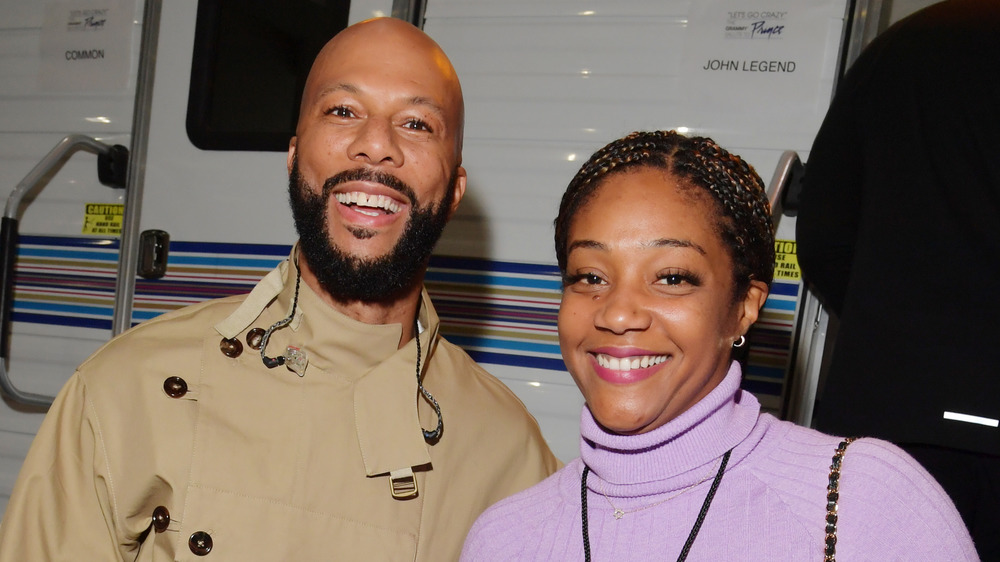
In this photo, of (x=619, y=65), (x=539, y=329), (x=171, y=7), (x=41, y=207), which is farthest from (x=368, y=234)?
(x=41, y=207)

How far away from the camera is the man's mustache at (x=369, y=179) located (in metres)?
2.20

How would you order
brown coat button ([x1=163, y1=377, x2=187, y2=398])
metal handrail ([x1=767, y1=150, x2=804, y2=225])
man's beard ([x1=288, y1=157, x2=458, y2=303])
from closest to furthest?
1. brown coat button ([x1=163, y1=377, x2=187, y2=398])
2. man's beard ([x1=288, y1=157, x2=458, y2=303])
3. metal handrail ([x1=767, y1=150, x2=804, y2=225])

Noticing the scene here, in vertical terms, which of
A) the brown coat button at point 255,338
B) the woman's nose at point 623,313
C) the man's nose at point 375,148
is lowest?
the brown coat button at point 255,338

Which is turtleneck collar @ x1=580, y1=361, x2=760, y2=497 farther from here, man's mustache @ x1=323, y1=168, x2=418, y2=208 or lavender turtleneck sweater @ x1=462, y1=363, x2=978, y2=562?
man's mustache @ x1=323, y1=168, x2=418, y2=208

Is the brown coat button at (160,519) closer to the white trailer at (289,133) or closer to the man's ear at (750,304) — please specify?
the man's ear at (750,304)

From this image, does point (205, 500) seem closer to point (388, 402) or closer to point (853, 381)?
point (388, 402)

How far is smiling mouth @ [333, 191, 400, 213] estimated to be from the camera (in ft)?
7.26

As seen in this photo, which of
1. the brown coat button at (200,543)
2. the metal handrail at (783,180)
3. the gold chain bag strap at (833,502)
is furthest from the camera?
the metal handrail at (783,180)

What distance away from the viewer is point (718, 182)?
1701mm

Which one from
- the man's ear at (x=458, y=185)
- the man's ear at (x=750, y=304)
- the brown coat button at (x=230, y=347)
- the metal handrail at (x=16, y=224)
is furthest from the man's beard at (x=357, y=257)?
the metal handrail at (x=16, y=224)

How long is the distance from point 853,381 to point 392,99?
1.25m

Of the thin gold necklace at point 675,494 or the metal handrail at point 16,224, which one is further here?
the metal handrail at point 16,224

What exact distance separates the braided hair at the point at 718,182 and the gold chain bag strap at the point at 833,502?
312 millimetres

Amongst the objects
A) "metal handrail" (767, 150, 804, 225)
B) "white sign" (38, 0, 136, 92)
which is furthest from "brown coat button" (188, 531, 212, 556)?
"white sign" (38, 0, 136, 92)
